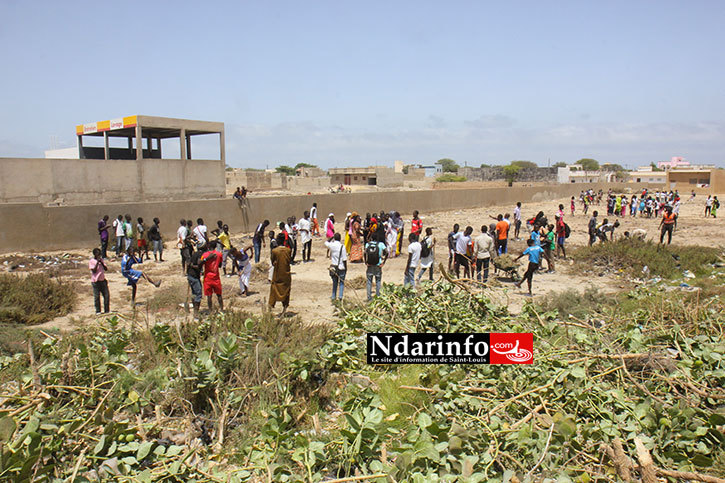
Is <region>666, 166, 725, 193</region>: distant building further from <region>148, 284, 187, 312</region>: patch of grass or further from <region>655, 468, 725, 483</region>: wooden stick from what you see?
<region>655, 468, 725, 483</region>: wooden stick

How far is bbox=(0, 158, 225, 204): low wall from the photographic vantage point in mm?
17859

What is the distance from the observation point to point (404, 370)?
494cm

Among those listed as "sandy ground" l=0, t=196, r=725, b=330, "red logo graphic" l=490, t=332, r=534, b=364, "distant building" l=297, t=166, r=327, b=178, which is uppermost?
"distant building" l=297, t=166, r=327, b=178

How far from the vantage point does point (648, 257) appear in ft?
39.9

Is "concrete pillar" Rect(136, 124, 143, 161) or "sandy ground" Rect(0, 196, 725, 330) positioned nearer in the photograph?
"sandy ground" Rect(0, 196, 725, 330)

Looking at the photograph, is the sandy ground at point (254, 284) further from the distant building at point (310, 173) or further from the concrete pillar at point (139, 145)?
the distant building at point (310, 173)

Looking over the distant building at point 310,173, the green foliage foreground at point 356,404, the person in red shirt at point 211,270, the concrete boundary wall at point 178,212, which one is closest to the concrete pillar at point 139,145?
the concrete boundary wall at point 178,212

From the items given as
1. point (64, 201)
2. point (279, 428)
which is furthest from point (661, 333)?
point (64, 201)

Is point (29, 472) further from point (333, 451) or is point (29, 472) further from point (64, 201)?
point (64, 201)

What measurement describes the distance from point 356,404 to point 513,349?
1.67 m

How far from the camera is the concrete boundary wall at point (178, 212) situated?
543 inches

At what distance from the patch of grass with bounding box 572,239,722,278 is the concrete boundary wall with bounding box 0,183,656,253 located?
10852 mm

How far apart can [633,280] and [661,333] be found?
6951 millimetres

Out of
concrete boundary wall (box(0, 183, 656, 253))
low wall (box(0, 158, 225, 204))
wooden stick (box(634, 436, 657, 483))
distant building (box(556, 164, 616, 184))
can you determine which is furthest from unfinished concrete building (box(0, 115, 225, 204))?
distant building (box(556, 164, 616, 184))
